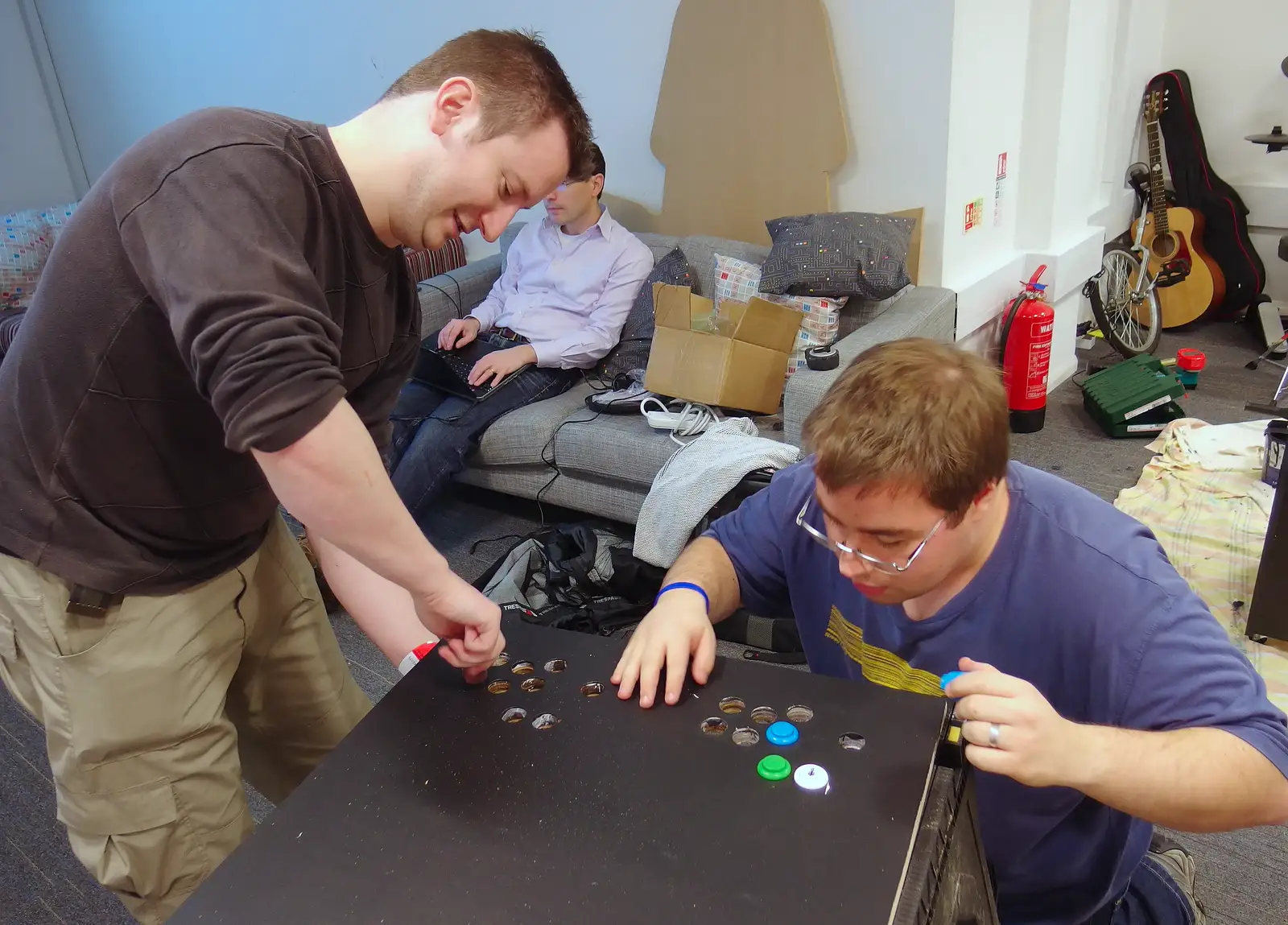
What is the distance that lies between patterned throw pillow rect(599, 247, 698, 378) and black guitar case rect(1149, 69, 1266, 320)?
242cm

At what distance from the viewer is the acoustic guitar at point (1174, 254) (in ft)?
13.0

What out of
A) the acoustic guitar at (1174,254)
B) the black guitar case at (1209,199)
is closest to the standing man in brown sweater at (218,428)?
the acoustic guitar at (1174,254)

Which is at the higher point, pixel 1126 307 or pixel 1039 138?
pixel 1039 138

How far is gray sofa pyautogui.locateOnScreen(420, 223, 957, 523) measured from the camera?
2520mm

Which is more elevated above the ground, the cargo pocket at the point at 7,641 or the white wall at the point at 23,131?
the white wall at the point at 23,131

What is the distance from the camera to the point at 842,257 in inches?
103

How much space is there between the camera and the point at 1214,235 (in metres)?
3.98

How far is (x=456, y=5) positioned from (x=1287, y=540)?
3150mm

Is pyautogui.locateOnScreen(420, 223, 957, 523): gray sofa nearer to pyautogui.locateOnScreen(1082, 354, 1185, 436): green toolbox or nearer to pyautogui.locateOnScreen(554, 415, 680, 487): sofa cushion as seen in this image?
pyautogui.locateOnScreen(554, 415, 680, 487): sofa cushion

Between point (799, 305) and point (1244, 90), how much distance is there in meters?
2.60

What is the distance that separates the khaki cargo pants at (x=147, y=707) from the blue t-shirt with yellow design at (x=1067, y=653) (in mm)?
743

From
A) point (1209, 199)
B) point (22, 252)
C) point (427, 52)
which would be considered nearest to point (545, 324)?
point (427, 52)

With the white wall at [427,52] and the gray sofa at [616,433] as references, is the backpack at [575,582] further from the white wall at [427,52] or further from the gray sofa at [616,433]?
the white wall at [427,52]

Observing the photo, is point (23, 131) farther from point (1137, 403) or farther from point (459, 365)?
point (1137, 403)
